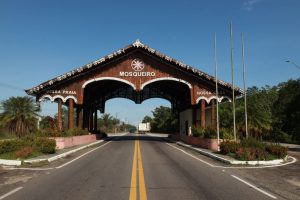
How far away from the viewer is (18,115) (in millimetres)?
55000

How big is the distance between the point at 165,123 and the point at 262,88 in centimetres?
3651

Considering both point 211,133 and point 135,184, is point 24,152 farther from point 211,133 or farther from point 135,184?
point 211,133

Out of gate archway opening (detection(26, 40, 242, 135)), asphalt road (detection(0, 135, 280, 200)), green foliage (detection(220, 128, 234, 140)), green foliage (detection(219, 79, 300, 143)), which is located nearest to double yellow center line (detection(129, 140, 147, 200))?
asphalt road (detection(0, 135, 280, 200))

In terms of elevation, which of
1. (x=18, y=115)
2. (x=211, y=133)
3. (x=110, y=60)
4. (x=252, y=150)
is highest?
(x=110, y=60)

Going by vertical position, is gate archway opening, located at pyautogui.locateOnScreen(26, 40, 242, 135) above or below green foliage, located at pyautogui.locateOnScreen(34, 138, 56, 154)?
above

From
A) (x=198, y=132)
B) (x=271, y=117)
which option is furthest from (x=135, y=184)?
(x=271, y=117)

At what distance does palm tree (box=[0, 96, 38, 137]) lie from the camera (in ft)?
179

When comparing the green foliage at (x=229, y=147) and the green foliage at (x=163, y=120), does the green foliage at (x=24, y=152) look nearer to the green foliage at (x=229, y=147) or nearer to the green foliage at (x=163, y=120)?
the green foliage at (x=229, y=147)

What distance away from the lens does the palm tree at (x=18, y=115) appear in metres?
54.7

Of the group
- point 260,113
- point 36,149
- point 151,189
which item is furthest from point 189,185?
point 260,113

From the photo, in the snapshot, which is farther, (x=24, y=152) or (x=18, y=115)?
(x=18, y=115)

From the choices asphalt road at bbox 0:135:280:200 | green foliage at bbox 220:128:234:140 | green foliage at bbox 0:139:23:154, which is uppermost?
green foliage at bbox 220:128:234:140

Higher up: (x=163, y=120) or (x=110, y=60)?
(x=110, y=60)

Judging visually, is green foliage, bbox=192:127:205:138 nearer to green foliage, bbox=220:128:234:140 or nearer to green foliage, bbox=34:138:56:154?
green foliage, bbox=220:128:234:140
